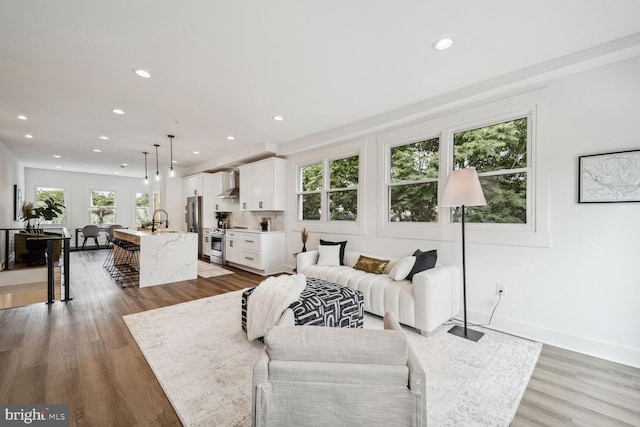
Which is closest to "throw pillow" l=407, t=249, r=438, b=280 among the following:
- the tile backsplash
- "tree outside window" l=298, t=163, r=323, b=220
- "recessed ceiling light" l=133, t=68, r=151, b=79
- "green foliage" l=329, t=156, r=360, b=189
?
"green foliage" l=329, t=156, r=360, b=189

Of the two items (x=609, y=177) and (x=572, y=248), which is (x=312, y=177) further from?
(x=609, y=177)

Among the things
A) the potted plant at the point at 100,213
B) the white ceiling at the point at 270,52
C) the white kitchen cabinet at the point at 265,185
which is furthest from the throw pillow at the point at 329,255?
the potted plant at the point at 100,213

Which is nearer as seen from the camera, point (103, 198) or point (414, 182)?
point (414, 182)

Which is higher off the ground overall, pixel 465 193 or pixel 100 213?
pixel 465 193

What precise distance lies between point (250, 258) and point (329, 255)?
217cm

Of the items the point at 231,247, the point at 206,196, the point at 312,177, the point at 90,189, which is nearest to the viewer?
the point at 312,177

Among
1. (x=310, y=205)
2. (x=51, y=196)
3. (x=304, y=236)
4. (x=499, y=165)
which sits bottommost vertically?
(x=304, y=236)

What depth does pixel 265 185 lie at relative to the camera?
5.77 metres

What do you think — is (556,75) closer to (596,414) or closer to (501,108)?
(501,108)

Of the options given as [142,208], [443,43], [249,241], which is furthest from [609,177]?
[142,208]

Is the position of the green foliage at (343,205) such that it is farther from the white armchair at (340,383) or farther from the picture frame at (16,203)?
the picture frame at (16,203)

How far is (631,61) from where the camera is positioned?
229cm

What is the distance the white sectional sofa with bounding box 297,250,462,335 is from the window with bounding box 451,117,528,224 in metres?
0.80

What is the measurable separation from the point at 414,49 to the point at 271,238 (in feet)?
13.7
